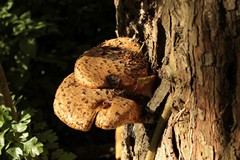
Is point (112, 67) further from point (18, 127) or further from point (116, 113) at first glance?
point (18, 127)

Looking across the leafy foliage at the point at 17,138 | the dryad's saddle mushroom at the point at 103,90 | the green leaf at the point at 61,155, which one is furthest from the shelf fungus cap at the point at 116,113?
the green leaf at the point at 61,155

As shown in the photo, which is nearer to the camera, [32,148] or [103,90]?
[103,90]

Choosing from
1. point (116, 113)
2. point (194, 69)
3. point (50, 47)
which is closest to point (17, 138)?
point (116, 113)

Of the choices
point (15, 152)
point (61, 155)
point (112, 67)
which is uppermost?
point (112, 67)

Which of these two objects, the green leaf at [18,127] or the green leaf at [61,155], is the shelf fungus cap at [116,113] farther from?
the green leaf at [61,155]

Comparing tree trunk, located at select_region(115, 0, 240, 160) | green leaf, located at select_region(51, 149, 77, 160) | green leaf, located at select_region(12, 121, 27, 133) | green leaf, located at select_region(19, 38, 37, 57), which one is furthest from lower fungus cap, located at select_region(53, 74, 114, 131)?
green leaf, located at select_region(19, 38, 37, 57)

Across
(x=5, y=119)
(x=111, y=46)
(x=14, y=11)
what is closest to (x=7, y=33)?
(x=14, y=11)

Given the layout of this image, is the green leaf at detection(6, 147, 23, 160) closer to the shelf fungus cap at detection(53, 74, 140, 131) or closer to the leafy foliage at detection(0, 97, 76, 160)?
the leafy foliage at detection(0, 97, 76, 160)
